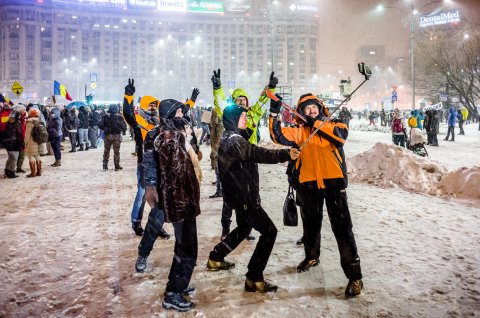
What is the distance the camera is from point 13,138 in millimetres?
10703

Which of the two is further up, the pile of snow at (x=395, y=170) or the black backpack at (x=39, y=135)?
the black backpack at (x=39, y=135)

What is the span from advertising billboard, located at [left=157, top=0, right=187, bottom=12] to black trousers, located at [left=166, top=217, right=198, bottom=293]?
98.7m

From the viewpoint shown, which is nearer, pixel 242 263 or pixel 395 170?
pixel 242 263

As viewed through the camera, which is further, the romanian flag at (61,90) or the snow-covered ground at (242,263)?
the romanian flag at (61,90)

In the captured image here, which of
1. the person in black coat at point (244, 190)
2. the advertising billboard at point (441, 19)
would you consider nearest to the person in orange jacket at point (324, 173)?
the person in black coat at point (244, 190)

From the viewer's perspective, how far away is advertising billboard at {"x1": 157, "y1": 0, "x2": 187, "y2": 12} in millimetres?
93500

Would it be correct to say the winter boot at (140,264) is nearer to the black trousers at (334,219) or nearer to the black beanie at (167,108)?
the black beanie at (167,108)

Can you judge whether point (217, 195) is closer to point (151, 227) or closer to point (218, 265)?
point (218, 265)

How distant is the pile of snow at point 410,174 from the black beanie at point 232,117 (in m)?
6.43

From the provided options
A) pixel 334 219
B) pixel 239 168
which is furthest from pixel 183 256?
pixel 334 219

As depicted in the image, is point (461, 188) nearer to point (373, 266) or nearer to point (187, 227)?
point (373, 266)

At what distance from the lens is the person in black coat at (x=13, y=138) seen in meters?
10.7

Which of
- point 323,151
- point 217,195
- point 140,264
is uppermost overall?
point 323,151

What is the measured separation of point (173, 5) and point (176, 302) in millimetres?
100465
